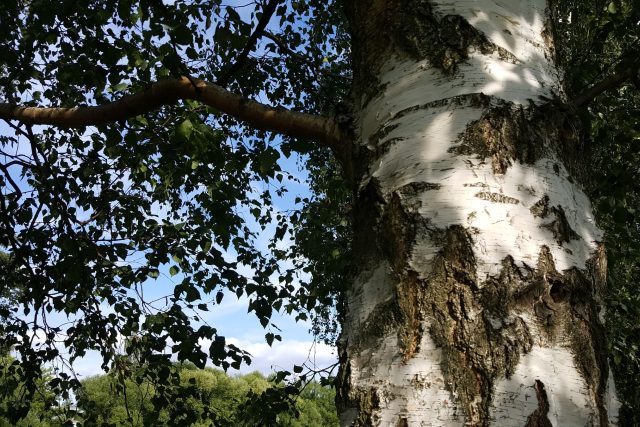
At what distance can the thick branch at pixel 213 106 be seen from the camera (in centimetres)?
150

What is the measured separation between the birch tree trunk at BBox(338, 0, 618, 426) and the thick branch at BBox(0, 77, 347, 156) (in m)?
0.23

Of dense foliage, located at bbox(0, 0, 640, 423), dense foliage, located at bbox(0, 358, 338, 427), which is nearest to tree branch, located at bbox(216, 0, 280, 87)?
dense foliage, located at bbox(0, 0, 640, 423)

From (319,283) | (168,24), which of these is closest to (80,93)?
(319,283)

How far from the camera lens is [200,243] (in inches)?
134

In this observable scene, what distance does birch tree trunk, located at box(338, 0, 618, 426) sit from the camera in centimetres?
91

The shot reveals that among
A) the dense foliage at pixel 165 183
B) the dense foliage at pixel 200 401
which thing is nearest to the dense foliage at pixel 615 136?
the dense foliage at pixel 165 183

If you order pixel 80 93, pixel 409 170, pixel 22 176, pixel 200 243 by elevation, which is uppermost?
pixel 80 93

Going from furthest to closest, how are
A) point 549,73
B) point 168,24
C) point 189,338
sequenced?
point 189,338
point 168,24
point 549,73

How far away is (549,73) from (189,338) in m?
2.48

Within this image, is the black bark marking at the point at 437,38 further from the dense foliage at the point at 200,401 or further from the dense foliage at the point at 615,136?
the dense foliage at the point at 200,401

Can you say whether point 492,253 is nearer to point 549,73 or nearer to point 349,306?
point 349,306

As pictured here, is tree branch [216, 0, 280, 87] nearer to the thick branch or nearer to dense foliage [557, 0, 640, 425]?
the thick branch

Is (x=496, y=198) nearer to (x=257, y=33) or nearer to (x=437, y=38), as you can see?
(x=437, y=38)

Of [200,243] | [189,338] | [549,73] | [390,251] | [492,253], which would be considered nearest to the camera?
[492,253]
